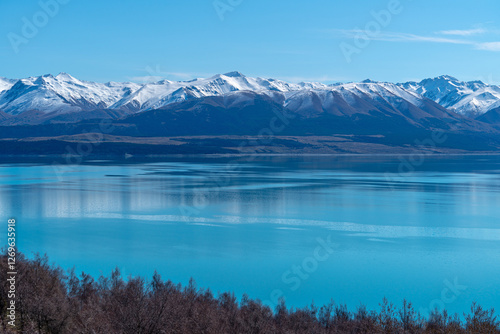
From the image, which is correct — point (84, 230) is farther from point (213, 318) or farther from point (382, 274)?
point (213, 318)

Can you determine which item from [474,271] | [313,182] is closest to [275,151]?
[313,182]

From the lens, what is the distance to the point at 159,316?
19.6m

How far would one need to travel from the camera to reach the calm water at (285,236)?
1298 inches

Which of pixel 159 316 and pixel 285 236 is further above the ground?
pixel 159 316

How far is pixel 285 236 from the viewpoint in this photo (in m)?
44.9

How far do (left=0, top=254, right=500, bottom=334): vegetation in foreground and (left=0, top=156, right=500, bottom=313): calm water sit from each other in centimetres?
591

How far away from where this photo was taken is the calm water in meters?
33.0

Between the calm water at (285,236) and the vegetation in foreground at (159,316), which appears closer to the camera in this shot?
the vegetation in foreground at (159,316)

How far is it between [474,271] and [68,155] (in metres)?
156

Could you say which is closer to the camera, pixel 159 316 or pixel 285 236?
pixel 159 316

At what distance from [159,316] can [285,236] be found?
26.0m

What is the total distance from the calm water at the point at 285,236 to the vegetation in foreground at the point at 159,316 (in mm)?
5913

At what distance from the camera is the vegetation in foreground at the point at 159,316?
19.6m

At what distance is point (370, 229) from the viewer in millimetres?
47875
